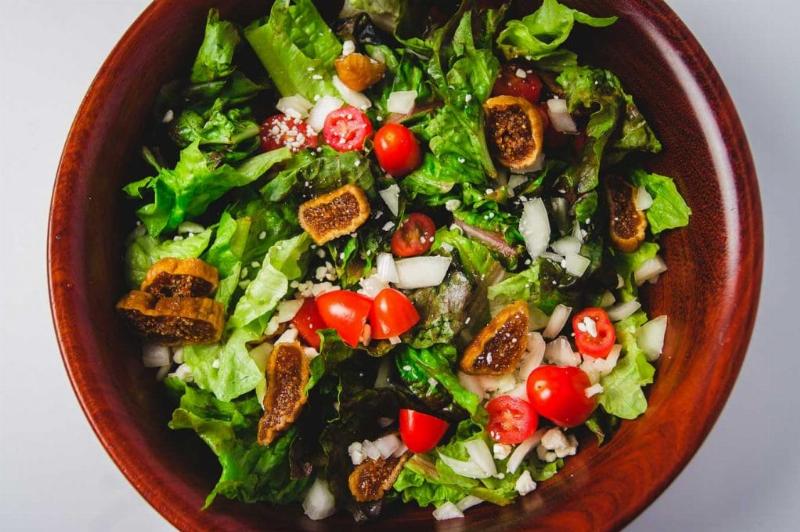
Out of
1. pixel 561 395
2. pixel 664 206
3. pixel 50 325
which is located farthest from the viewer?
pixel 50 325

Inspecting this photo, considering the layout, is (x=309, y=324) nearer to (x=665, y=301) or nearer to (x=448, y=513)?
(x=448, y=513)

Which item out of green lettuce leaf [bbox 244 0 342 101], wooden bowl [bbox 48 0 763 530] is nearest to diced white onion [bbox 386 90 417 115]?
green lettuce leaf [bbox 244 0 342 101]

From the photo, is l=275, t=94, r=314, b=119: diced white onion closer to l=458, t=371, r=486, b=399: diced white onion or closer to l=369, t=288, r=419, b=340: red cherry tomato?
l=369, t=288, r=419, b=340: red cherry tomato

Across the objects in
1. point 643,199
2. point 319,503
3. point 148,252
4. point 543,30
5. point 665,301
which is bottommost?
point 319,503

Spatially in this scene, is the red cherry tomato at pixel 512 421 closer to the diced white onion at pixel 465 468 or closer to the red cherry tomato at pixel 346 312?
the diced white onion at pixel 465 468

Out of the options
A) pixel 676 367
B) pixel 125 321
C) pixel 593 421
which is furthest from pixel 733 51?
pixel 125 321

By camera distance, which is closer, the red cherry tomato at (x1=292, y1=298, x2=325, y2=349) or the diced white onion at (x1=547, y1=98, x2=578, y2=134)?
the red cherry tomato at (x1=292, y1=298, x2=325, y2=349)

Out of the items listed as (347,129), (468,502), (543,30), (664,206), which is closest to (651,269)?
(664,206)

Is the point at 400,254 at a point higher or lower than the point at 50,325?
higher
